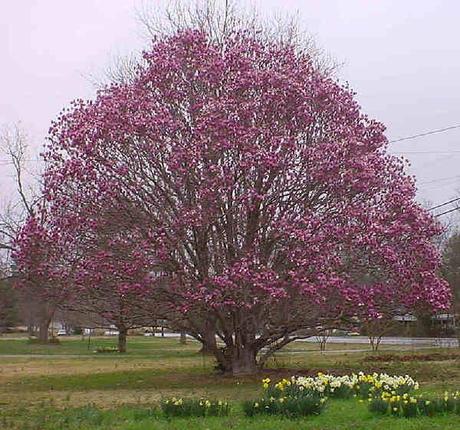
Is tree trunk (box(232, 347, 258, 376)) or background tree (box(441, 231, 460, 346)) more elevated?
background tree (box(441, 231, 460, 346))

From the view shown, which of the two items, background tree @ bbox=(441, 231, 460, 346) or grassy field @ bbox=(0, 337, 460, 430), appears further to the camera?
background tree @ bbox=(441, 231, 460, 346)

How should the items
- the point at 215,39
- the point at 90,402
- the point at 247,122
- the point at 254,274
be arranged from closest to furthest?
the point at 90,402 < the point at 254,274 < the point at 247,122 < the point at 215,39

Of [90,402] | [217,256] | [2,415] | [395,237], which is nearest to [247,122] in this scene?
[217,256]

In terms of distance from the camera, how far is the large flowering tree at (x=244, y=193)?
54.7ft

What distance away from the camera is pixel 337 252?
1684cm

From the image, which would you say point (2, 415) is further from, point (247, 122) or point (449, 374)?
point (449, 374)

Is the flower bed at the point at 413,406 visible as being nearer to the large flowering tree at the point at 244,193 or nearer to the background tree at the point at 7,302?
the large flowering tree at the point at 244,193

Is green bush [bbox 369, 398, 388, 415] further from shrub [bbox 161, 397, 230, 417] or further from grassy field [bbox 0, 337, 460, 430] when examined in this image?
Answer: shrub [bbox 161, 397, 230, 417]

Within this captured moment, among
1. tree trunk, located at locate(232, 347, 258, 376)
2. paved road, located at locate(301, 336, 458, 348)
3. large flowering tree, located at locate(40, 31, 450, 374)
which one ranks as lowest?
tree trunk, located at locate(232, 347, 258, 376)

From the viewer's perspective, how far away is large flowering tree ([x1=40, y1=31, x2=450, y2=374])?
1667 cm

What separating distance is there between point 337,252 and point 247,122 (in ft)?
11.6

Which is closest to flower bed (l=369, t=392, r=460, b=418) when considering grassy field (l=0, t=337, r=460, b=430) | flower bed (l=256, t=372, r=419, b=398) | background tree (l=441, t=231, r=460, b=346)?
grassy field (l=0, t=337, r=460, b=430)

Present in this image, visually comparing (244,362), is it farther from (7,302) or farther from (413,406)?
(7,302)

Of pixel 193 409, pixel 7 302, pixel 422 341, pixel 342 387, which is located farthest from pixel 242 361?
pixel 7 302
